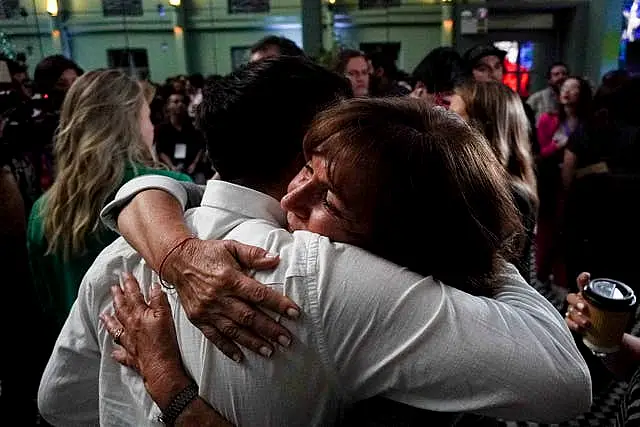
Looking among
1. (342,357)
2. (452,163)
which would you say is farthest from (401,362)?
(452,163)

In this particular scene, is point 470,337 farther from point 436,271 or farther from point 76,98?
point 76,98

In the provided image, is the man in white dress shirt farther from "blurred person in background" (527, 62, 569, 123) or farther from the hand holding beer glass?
"blurred person in background" (527, 62, 569, 123)

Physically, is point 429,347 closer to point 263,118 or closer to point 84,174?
point 263,118

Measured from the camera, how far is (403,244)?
29.2 inches

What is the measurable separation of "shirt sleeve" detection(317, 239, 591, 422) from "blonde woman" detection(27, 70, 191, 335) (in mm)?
1249

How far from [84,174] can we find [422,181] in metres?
1.39

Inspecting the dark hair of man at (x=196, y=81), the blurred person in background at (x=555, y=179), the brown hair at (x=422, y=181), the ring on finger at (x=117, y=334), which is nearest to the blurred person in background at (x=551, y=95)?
the blurred person in background at (x=555, y=179)

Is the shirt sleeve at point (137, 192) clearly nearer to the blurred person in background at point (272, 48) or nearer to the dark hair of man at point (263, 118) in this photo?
the dark hair of man at point (263, 118)

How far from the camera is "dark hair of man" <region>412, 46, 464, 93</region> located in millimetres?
3184

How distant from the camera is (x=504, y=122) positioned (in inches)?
87.5

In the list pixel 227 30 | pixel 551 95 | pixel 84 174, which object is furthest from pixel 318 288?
pixel 227 30

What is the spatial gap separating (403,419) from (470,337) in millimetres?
193

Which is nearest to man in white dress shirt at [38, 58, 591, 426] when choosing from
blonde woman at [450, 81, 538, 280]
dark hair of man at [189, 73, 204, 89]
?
blonde woman at [450, 81, 538, 280]

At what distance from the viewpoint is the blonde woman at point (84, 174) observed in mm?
1723
